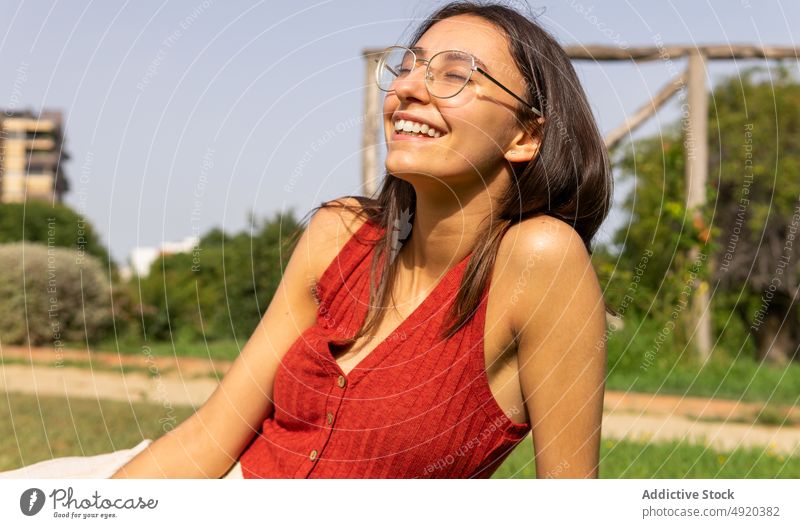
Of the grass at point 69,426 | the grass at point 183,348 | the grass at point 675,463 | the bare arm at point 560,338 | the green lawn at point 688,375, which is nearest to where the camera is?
the bare arm at point 560,338

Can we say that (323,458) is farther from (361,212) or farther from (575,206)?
(575,206)

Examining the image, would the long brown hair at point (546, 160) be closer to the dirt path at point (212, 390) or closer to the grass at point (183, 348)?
the dirt path at point (212, 390)

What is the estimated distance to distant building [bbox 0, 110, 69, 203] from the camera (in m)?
6.08

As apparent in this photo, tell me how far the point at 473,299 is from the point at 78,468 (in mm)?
1094

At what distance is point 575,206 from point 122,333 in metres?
8.28

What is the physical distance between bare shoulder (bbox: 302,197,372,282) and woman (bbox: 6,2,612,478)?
0.13m

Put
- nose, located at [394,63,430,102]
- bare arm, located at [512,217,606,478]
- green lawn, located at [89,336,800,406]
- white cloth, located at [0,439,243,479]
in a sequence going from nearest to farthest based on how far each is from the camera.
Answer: bare arm, located at [512,217,606,478], nose, located at [394,63,430,102], white cloth, located at [0,439,243,479], green lawn, located at [89,336,800,406]

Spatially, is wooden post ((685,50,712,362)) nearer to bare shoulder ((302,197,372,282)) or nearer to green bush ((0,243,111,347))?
green bush ((0,243,111,347))

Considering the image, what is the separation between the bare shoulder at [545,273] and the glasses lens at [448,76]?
0.34m

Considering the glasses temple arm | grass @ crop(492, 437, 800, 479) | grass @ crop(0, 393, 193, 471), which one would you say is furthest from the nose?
grass @ crop(0, 393, 193, 471)

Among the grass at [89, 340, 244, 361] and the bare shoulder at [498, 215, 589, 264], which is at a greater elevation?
the bare shoulder at [498, 215, 589, 264]

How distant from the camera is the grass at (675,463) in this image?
4.16 meters

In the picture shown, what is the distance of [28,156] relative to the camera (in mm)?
6020

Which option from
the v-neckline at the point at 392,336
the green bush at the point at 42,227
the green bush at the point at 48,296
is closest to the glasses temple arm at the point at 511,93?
the v-neckline at the point at 392,336
